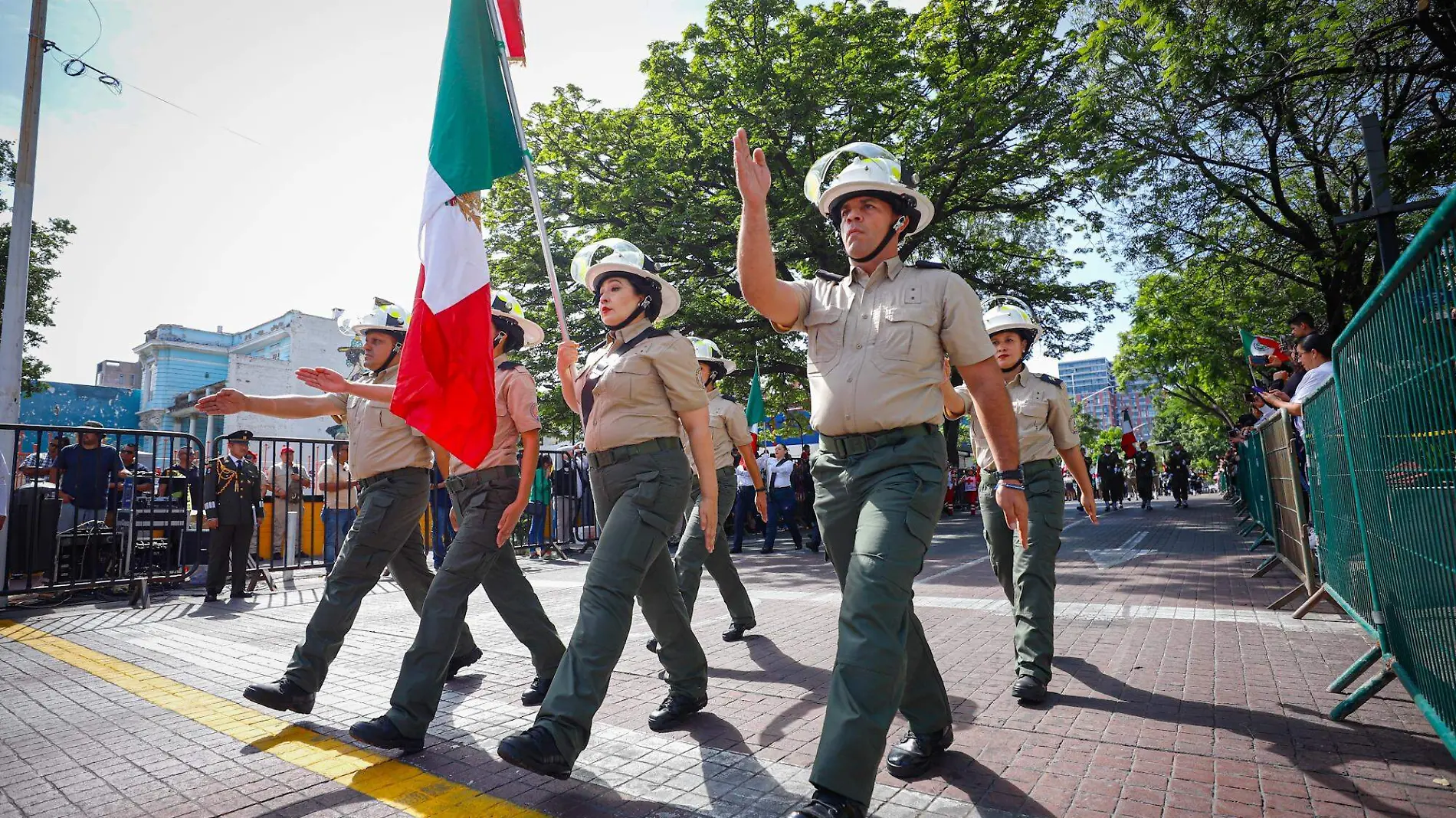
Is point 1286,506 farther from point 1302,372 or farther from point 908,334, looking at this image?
point 908,334

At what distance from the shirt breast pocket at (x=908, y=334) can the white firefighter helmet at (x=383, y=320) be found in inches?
114

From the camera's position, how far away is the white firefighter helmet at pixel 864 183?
2934 millimetres

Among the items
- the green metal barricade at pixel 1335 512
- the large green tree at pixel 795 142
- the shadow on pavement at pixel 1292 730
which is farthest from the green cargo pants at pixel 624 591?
the large green tree at pixel 795 142

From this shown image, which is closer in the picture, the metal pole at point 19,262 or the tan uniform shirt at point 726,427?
the tan uniform shirt at point 726,427

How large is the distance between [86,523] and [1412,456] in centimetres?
1130

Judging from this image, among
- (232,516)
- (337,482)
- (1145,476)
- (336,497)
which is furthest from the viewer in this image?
(1145,476)

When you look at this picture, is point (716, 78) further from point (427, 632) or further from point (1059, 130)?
point (427, 632)

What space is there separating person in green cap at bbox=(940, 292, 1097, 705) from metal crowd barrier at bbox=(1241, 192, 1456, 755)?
4.10 ft

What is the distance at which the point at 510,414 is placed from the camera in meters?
4.15

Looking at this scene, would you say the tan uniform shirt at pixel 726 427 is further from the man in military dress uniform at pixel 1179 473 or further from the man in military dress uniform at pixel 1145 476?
the man in military dress uniform at pixel 1179 473

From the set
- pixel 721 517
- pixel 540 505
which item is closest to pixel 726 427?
pixel 721 517

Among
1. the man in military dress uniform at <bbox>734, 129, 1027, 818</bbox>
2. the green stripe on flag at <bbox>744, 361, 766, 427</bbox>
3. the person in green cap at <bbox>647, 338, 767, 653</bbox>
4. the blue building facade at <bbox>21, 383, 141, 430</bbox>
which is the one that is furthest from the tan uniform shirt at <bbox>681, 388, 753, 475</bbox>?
the blue building facade at <bbox>21, 383, 141, 430</bbox>

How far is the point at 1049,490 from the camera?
452 centimetres

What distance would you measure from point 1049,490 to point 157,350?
54429mm
